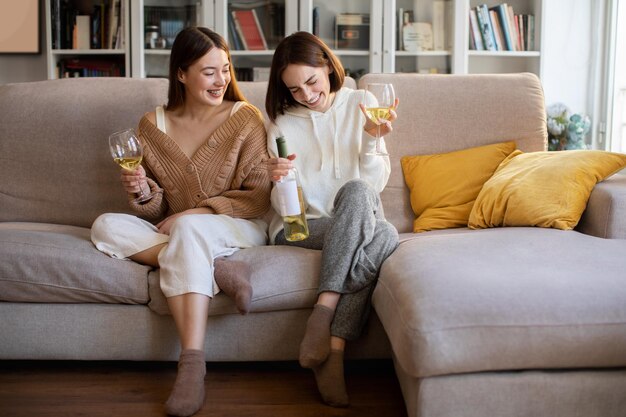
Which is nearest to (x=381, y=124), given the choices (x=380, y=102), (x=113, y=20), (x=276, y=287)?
(x=380, y=102)

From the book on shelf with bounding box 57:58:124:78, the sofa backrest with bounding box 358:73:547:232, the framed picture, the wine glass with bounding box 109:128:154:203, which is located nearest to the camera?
the wine glass with bounding box 109:128:154:203

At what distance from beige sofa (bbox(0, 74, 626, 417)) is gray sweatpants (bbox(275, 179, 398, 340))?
2.6 inches

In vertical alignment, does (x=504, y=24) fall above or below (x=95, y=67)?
above

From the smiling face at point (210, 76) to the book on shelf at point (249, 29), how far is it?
1921 mm

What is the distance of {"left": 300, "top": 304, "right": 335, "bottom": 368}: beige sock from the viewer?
1.89 meters

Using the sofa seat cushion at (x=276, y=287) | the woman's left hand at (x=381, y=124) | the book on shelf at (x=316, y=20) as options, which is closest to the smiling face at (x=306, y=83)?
the woman's left hand at (x=381, y=124)

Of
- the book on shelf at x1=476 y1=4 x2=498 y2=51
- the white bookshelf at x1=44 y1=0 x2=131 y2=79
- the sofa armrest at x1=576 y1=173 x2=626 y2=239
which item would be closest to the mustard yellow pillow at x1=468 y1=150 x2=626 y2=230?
the sofa armrest at x1=576 y1=173 x2=626 y2=239

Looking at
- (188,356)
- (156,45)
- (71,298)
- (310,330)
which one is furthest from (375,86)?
(156,45)

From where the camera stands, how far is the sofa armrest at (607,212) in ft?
7.14

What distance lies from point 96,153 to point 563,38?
→ 300 cm

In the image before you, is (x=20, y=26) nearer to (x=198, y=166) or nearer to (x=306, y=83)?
(x=198, y=166)

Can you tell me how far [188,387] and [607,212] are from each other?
1272 millimetres

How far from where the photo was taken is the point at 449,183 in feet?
8.45

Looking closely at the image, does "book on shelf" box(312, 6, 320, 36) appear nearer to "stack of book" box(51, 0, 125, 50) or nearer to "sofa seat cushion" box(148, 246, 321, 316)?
"stack of book" box(51, 0, 125, 50)
